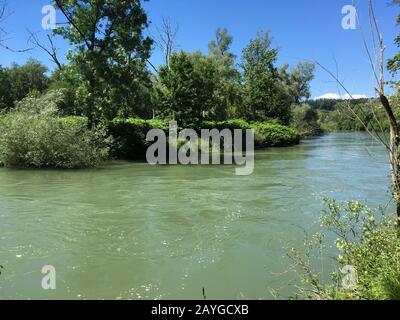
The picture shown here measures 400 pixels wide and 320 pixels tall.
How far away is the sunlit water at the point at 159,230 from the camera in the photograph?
6332 mm

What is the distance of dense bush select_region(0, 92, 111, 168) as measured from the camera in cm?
1944

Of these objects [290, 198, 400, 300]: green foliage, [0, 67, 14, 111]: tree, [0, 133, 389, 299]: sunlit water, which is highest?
[0, 67, 14, 111]: tree

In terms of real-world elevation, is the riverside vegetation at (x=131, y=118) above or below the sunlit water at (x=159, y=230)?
above

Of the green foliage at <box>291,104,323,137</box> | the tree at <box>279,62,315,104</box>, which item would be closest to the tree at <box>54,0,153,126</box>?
the green foliage at <box>291,104,323,137</box>

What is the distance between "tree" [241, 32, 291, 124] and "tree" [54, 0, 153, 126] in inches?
979

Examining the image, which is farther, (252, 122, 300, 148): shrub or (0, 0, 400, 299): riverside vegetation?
(252, 122, 300, 148): shrub

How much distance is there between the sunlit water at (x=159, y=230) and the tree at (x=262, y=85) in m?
31.4

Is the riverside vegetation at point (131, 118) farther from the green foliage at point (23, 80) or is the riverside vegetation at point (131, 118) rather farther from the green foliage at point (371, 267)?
the green foliage at point (23, 80)

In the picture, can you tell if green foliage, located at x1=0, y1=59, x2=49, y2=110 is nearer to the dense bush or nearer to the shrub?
the shrub

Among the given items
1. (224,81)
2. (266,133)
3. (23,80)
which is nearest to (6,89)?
(23,80)

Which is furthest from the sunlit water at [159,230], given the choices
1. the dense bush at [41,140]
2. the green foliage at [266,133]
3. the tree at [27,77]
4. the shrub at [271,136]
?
the tree at [27,77]

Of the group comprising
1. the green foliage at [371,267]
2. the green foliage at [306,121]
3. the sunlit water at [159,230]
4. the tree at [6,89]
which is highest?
the tree at [6,89]

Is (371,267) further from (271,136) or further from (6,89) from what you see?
(6,89)
